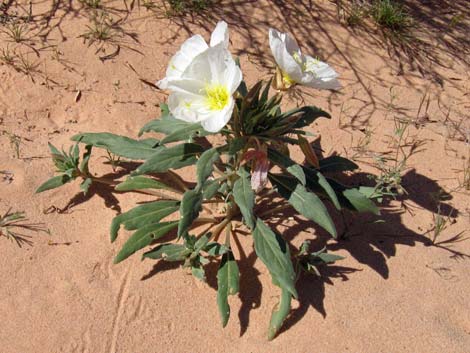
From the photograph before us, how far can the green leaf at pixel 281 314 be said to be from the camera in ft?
7.13

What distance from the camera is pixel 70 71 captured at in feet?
10.6

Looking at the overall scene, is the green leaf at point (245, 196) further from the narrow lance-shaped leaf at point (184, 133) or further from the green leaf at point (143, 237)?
the green leaf at point (143, 237)

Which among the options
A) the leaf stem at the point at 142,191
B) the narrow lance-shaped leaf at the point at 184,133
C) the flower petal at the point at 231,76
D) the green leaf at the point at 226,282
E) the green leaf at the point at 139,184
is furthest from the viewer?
the leaf stem at the point at 142,191

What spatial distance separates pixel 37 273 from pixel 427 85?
2.90 m

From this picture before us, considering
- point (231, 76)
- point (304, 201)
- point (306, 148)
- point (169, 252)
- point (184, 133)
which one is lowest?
point (169, 252)

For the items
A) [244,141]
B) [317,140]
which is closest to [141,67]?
[317,140]

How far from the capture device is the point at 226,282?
7.32 ft

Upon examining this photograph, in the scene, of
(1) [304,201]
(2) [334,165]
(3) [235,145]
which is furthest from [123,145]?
(2) [334,165]

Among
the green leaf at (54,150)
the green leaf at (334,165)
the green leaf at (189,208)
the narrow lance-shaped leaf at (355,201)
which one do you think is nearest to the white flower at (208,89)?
the green leaf at (189,208)

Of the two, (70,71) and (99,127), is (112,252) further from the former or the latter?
(70,71)

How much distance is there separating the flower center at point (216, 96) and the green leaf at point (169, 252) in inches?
29.7

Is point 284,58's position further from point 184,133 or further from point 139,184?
point 139,184

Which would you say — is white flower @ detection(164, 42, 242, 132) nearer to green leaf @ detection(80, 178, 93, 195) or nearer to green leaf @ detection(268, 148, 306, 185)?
green leaf @ detection(268, 148, 306, 185)

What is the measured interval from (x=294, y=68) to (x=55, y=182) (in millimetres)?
1396
